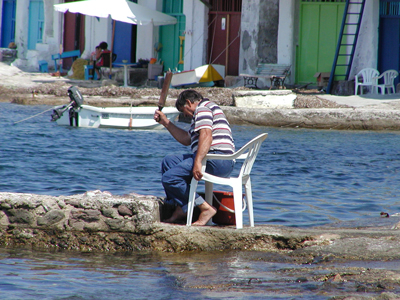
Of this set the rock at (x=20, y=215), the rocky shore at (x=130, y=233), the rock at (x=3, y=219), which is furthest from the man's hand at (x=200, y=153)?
the rock at (x=3, y=219)

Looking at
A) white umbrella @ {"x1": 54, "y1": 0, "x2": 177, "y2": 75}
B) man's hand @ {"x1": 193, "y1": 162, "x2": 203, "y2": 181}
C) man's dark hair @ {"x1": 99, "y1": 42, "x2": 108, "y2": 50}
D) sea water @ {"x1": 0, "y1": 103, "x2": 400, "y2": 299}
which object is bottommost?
sea water @ {"x1": 0, "y1": 103, "x2": 400, "y2": 299}

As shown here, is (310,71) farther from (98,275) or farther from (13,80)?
(98,275)

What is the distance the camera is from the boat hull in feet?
46.1

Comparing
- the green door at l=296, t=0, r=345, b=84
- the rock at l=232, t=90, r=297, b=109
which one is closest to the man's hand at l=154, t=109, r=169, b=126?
the rock at l=232, t=90, r=297, b=109

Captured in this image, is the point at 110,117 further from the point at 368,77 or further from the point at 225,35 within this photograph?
the point at 368,77

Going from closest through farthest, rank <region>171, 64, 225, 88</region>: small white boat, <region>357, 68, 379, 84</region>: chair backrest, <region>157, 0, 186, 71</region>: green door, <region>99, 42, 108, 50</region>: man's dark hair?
1. <region>357, 68, 379, 84</region>: chair backrest
2. <region>171, 64, 225, 88</region>: small white boat
3. <region>157, 0, 186, 71</region>: green door
4. <region>99, 42, 108, 50</region>: man's dark hair

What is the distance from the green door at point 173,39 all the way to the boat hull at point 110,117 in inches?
272

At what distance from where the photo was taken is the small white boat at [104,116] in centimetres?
1404

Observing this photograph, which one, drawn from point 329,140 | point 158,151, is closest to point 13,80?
point 158,151

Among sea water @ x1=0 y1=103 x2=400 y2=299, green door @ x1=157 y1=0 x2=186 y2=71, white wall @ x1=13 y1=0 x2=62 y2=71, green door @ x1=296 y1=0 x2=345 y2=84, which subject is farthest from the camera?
white wall @ x1=13 y1=0 x2=62 y2=71

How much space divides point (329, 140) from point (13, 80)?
1396 cm

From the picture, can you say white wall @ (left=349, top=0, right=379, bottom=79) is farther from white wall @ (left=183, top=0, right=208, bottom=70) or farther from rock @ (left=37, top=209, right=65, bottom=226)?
rock @ (left=37, top=209, right=65, bottom=226)

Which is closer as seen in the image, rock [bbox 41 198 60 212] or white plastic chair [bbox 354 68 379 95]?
rock [bbox 41 198 60 212]

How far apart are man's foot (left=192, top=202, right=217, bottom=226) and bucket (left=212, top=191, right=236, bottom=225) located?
8.5 inches
